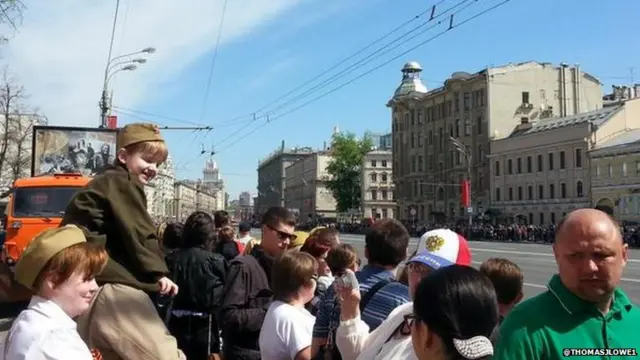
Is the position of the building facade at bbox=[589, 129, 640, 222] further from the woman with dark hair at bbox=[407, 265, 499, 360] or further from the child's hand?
the woman with dark hair at bbox=[407, 265, 499, 360]

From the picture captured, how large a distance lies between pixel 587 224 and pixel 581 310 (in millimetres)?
323

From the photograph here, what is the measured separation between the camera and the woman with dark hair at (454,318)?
2400 mm

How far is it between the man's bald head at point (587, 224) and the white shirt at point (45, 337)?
1.86m

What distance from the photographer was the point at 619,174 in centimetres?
6362

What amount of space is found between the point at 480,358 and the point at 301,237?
5.29 metres

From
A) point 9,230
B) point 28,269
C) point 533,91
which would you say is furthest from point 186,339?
point 533,91

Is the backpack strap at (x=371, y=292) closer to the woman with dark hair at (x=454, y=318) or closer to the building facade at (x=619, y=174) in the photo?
the woman with dark hair at (x=454, y=318)

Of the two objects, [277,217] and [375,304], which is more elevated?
[277,217]

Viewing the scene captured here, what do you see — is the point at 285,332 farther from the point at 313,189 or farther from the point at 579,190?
the point at 313,189

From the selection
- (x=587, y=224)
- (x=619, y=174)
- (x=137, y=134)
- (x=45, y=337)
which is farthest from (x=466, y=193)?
(x=45, y=337)

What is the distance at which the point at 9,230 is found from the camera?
15750 mm

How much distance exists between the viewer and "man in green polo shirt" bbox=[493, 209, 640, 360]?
277 cm

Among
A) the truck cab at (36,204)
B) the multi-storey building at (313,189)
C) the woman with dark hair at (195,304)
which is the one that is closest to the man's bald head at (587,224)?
the woman with dark hair at (195,304)

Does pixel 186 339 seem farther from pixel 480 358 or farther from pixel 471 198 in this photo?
pixel 471 198
